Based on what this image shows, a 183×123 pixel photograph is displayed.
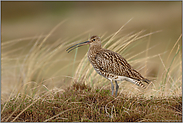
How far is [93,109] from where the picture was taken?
4.48 meters

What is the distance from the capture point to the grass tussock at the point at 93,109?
13.6 feet

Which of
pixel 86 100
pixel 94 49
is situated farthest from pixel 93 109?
pixel 94 49

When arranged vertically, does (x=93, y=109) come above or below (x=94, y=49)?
below

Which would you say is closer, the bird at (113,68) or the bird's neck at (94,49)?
the bird at (113,68)

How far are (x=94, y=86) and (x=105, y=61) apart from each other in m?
0.81

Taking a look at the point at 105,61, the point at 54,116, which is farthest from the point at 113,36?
the point at 54,116

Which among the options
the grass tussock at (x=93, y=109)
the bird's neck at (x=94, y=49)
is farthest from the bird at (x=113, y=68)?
the grass tussock at (x=93, y=109)

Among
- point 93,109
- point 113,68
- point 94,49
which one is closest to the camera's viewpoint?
point 93,109

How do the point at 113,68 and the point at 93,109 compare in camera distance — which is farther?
the point at 113,68

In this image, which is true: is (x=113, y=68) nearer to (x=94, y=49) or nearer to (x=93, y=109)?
(x=94, y=49)

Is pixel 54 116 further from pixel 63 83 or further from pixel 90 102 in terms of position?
pixel 63 83

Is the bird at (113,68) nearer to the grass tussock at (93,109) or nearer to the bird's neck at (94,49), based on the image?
the bird's neck at (94,49)

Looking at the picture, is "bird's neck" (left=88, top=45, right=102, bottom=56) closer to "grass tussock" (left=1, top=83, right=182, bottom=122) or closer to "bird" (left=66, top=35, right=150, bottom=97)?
"bird" (left=66, top=35, right=150, bottom=97)

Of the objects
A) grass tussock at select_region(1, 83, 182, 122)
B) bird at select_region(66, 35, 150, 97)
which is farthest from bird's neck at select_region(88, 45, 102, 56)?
grass tussock at select_region(1, 83, 182, 122)
